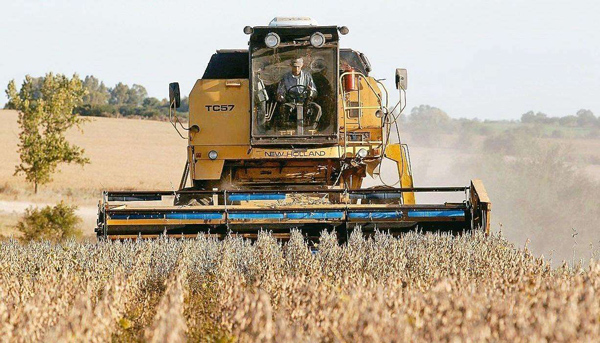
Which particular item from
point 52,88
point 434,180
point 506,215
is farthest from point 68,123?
point 506,215

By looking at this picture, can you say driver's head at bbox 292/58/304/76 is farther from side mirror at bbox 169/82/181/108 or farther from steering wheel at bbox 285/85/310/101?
side mirror at bbox 169/82/181/108

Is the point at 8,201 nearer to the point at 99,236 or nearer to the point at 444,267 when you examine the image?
the point at 99,236

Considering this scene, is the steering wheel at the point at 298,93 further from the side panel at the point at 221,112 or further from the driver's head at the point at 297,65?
the side panel at the point at 221,112

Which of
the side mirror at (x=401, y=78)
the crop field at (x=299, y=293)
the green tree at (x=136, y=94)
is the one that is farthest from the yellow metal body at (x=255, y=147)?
the green tree at (x=136, y=94)

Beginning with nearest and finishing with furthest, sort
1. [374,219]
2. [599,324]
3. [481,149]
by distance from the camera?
[599,324]
[374,219]
[481,149]

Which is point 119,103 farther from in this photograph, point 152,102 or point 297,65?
point 297,65

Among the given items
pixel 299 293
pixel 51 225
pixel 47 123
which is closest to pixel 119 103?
pixel 47 123

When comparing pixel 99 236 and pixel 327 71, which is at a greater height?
pixel 327 71

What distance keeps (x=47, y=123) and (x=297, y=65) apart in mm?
23517

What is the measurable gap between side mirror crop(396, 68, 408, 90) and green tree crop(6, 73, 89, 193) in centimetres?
2170

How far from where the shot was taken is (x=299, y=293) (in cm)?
545

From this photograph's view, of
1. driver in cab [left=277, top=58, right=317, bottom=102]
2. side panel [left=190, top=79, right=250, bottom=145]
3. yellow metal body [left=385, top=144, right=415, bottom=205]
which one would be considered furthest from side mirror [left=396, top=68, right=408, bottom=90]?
side panel [left=190, top=79, right=250, bottom=145]

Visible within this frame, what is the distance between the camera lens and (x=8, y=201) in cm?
3406

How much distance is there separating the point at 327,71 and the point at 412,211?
6.96 ft
